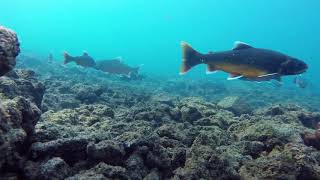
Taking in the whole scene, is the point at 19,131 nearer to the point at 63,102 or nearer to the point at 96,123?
the point at 96,123

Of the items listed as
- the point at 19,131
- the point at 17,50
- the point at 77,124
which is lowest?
the point at 77,124

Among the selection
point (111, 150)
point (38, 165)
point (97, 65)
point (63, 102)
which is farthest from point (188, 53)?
point (97, 65)

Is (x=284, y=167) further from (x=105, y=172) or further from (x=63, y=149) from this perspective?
(x=63, y=149)

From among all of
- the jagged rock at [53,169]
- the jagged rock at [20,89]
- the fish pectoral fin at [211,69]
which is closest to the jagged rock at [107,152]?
the jagged rock at [53,169]

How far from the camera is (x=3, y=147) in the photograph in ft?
11.8

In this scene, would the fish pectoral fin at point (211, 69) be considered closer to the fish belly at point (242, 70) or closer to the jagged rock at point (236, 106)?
the fish belly at point (242, 70)

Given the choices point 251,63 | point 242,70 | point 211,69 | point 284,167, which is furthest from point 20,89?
point 284,167

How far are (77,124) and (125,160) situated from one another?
283 cm

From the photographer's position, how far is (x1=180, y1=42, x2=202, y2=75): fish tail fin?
330 inches

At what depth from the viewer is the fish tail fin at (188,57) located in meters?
8.38

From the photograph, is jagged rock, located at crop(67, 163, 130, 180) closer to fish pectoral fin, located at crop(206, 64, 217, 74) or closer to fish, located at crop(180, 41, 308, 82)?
fish, located at crop(180, 41, 308, 82)

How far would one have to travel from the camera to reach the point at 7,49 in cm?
391

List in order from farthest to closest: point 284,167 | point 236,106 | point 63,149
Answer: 1. point 236,106
2. point 284,167
3. point 63,149

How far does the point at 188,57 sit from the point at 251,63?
1648 mm
